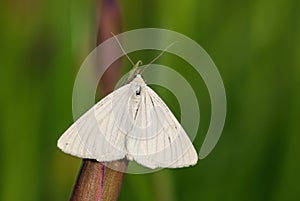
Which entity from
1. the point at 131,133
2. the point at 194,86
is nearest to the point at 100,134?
the point at 131,133

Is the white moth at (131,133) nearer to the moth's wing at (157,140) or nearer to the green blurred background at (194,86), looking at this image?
the moth's wing at (157,140)

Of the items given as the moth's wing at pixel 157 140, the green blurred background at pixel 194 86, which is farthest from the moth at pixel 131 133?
the green blurred background at pixel 194 86

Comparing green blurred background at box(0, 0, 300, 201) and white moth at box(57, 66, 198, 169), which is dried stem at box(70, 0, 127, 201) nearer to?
white moth at box(57, 66, 198, 169)

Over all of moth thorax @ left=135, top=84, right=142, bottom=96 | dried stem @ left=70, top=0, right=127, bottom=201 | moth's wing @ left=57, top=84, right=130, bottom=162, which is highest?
moth thorax @ left=135, top=84, right=142, bottom=96

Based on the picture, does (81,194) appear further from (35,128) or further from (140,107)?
(35,128)

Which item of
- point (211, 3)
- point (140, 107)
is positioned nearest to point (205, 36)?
point (211, 3)

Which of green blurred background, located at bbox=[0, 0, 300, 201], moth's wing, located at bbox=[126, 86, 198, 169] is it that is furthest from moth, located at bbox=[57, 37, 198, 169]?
green blurred background, located at bbox=[0, 0, 300, 201]

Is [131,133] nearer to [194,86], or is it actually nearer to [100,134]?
[100,134]
